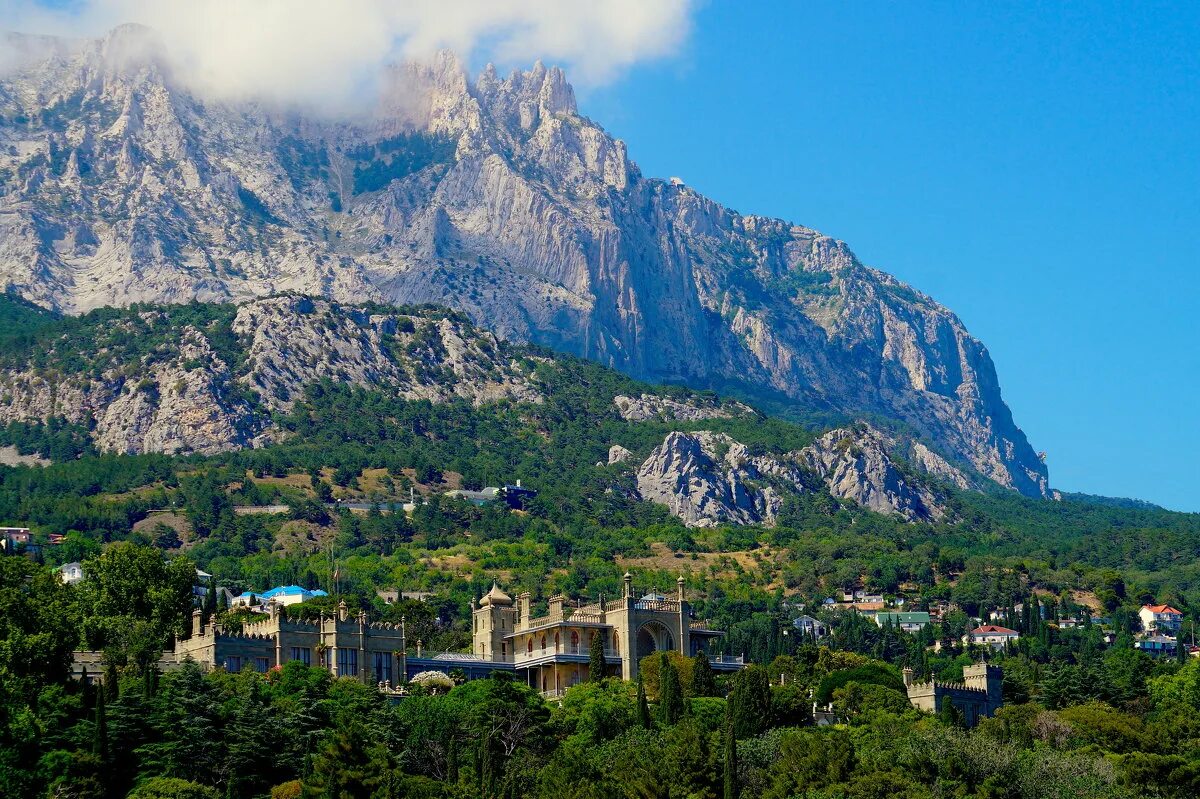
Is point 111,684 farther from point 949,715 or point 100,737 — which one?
point 949,715

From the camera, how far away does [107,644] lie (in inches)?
4045

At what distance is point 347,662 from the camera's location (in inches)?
4144

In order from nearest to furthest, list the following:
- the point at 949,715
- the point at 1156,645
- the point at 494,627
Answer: the point at 949,715 < the point at 494,627 < the point at 1156,645

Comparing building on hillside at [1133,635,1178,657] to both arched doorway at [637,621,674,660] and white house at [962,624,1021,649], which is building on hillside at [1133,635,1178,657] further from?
arched doorway at [637,621,674,660]

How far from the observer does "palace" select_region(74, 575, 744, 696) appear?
104m

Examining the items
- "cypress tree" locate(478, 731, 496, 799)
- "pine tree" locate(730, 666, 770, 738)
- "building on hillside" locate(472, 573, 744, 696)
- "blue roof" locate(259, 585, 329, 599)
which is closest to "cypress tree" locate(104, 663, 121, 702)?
"cypress tree" locate(478, 731, 496, 799)

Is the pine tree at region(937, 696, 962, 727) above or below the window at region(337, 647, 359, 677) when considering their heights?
below

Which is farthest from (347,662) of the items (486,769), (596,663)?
(486,769)

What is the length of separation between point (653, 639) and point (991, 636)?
278 ft

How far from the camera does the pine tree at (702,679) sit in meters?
109

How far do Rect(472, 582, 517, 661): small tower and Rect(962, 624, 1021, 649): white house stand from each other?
76.0 m

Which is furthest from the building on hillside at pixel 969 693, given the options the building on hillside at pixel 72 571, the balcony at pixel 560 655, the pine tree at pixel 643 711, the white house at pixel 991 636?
the building on hillside at pixel 72 571

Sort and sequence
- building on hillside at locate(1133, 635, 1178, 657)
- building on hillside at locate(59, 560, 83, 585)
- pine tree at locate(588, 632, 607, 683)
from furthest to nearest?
building on hillside at locate(1133, 635, 1178, 657), building on hillside at locate(59, 560, 83, 585), pine tree at locate(588, 632, 607, 683)

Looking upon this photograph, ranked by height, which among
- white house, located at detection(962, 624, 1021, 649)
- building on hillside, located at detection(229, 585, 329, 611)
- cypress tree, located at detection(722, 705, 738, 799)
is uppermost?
building on hillside, located at detection(229, 585, 329, 611)
